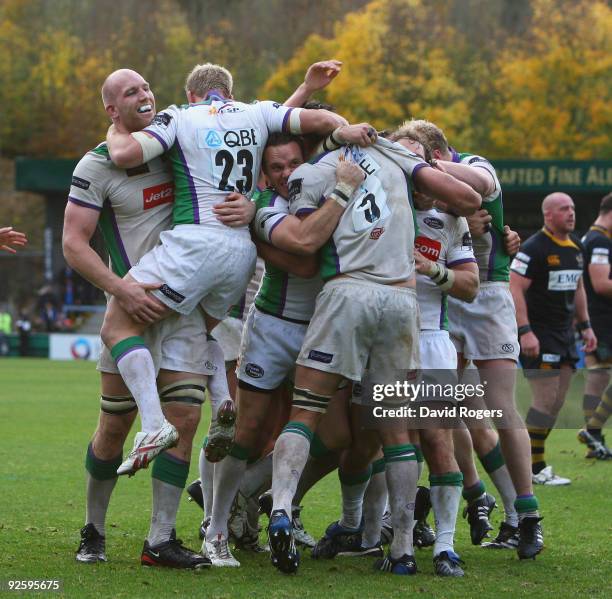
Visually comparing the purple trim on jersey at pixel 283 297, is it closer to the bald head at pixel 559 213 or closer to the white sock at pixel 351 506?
the white sock at pixel 351 506

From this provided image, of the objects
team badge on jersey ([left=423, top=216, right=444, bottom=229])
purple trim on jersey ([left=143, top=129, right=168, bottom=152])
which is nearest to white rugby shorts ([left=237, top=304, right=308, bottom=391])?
team badge on jersey ([left=423, top=216, right=444, bottom=229])

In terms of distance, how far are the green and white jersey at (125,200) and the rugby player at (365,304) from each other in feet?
2.36

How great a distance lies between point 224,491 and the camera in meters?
6.19

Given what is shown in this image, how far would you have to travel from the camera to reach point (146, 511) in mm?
8016

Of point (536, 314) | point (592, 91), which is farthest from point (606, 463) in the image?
point (592, 91)

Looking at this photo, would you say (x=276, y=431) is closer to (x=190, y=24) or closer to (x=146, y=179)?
(x=146, y=179)

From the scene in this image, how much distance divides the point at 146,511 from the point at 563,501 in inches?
119

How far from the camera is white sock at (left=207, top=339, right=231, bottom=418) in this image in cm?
606

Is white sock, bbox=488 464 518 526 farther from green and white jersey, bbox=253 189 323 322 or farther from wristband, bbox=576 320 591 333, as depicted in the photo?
wristband, bbox=576 320 591 333

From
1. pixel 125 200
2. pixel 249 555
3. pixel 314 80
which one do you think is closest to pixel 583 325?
pixel 314 80

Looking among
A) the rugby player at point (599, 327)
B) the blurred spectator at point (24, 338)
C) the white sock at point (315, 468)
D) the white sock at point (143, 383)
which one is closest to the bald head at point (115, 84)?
the white sock at point (143, 383)

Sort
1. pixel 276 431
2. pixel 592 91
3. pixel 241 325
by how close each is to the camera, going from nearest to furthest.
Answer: pixel 276 431, pixel 241 325, pixel 592 91

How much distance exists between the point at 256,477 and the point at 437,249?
62.3 inches

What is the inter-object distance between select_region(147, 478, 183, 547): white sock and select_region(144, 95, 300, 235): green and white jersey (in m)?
1.32
